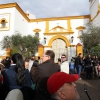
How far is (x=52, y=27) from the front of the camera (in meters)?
23.8

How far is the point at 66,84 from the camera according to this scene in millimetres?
1105

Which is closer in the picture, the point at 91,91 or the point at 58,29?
the point at 91,91

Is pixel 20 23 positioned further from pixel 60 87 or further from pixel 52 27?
pixel 60 87

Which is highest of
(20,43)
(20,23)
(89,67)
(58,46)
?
(20,23)

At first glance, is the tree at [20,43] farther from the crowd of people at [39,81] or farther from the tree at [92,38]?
the crowd of people at [39,81]

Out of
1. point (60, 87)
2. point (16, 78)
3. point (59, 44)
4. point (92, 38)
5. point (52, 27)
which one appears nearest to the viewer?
point (60, 87)

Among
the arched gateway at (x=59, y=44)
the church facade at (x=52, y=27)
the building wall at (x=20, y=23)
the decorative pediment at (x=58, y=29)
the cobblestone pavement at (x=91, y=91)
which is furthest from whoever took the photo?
the decorative pediment at (x=58, y=29)

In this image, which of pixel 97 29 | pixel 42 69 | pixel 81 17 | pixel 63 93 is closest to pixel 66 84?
pixel 63 93

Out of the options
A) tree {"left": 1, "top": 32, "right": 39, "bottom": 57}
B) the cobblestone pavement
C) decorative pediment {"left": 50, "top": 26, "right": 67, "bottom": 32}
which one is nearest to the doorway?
decorative pediment {"left": 50, "top": 26, "right": 67, "bottom": 32}

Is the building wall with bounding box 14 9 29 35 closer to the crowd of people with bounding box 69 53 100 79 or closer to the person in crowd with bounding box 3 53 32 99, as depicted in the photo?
the crowd of people with bounding box 69 53 100 79

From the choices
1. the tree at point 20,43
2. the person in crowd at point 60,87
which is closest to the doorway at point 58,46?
the tree at point 20,43

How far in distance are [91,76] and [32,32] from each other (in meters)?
16.0

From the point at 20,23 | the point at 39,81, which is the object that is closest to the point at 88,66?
the point at 39,81

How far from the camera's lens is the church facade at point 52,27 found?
2148 centimetres
